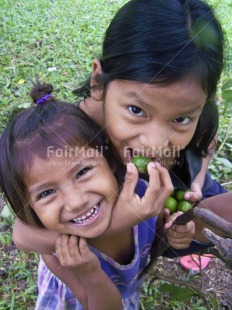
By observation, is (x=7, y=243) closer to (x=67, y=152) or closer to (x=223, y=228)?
(x=67, y=152)

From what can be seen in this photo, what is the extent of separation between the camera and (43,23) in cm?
501

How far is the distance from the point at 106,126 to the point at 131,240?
58cm

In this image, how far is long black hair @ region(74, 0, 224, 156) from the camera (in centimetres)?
146

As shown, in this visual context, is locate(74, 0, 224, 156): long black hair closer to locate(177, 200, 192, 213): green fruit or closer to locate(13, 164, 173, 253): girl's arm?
locate(13, 164, 173, 253): girl's arm

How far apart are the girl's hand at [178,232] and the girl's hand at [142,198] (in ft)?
0.59

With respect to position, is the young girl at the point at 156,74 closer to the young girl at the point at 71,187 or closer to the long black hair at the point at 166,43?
the long black hair at the point at 166,43

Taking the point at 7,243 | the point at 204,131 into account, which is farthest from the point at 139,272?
the point at 7,243

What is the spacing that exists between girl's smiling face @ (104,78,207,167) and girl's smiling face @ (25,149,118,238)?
164 mm

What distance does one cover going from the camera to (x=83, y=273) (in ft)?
5.10

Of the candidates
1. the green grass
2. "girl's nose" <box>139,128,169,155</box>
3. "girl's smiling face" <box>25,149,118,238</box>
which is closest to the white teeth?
"girl's smiling face" <box>25,149,118,238</box>

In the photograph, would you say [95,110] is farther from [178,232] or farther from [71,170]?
[178,232]

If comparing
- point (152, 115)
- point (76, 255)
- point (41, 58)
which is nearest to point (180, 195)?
point (152, 115)

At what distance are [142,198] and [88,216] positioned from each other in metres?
0.22

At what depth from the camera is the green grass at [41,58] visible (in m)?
2.51
